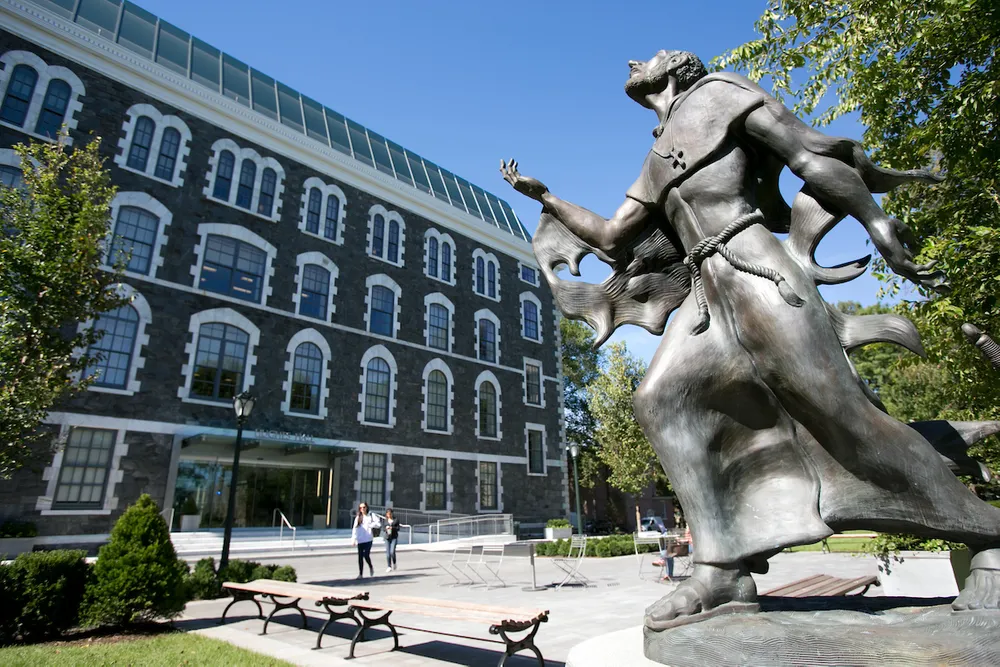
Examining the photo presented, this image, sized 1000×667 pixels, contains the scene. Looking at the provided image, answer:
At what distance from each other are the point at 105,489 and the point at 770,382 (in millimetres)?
18803

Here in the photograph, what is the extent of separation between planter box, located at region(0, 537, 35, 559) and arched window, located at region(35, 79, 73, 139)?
1114 centimetres

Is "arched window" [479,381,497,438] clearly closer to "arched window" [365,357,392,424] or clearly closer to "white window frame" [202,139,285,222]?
"arched window" [365,357,392,424]

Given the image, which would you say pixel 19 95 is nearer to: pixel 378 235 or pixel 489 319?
pixel 378 235

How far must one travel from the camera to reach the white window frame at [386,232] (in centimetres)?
2542

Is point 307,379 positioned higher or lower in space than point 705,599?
higher

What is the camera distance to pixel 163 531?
8102 mm

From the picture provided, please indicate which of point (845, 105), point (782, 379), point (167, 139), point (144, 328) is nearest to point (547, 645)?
point (782, 379)

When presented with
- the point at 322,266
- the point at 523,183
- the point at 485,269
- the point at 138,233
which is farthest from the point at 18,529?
the point at 485,269

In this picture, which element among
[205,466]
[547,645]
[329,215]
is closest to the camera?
[547,645]

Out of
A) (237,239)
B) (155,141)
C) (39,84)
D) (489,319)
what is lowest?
(237,239)

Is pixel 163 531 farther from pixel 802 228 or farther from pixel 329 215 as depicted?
pixel 329 215

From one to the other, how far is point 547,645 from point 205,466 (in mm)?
16189

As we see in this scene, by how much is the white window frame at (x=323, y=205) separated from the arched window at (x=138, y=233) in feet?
17.7

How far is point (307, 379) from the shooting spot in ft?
72.1
